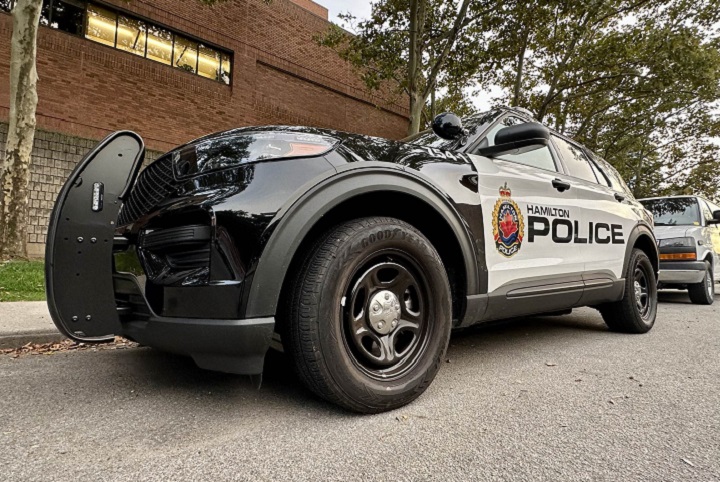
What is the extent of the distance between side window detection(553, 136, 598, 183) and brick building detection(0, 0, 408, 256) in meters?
9.70

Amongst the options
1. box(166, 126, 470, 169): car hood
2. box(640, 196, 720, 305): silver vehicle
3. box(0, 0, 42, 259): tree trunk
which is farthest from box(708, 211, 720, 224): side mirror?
box(0, 0, 42, 259): tree trunk

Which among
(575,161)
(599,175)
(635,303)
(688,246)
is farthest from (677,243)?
(575,161)

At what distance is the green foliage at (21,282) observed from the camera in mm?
4562

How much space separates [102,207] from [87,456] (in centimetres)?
95

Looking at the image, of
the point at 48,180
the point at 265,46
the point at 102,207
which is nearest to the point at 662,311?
the point at 102,207

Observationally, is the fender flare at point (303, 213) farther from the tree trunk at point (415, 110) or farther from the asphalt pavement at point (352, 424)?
the tree trunk at point (415, 110)

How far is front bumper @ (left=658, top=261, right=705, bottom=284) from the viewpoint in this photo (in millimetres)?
6551

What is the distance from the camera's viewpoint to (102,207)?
179 centimetres

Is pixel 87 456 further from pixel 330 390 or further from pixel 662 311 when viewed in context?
pixel 662 311

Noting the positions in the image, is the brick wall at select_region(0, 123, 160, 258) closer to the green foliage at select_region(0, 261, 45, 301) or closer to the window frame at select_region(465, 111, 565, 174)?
the green foliage at select_region(0, 261, 45, 301)

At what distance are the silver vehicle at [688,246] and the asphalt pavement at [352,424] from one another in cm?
456

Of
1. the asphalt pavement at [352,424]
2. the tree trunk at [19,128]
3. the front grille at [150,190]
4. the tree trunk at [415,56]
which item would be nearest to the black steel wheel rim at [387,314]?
the asphalt pavement at [352,424]

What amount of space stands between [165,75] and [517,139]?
11422 millimetres

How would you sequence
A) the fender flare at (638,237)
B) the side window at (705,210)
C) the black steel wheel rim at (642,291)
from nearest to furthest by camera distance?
the fender flare at (638,237) < the black steel wheel rim at (642,291) < the side window at (705,210)
